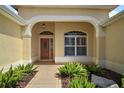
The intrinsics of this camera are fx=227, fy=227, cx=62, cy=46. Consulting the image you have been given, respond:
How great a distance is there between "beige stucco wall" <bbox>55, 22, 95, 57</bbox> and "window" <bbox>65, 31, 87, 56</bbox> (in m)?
0.54

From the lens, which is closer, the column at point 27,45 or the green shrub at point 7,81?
the green shrub at point 7,81

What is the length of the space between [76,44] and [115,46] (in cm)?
818

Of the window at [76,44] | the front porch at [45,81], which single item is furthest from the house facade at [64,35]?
→ the front porch at [45,81]

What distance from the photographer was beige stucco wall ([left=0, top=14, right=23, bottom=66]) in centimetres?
1329

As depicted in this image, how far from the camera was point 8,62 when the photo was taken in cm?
1468

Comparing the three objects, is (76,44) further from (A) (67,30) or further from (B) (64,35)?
(A) (67,30)

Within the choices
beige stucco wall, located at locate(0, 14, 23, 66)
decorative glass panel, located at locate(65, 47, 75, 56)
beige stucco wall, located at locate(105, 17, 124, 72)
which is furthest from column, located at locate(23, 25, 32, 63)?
beige stucco wall, located at locate(105, 17, 124, 72)

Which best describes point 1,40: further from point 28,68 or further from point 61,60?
point 61,60

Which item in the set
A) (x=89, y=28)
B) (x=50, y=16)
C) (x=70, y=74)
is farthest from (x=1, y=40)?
(x=89, y=28)

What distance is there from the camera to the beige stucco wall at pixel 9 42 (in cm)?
1329

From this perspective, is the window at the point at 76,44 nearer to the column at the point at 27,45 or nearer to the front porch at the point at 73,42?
the front porch at the point at 73,42

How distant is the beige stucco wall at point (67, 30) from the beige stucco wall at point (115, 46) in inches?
181

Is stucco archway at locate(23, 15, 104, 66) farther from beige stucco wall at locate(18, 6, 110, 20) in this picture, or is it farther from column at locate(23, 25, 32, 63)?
beige stucco wall at locate(18, 6, 110, 20)

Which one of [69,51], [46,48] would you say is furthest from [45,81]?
[46,48]
